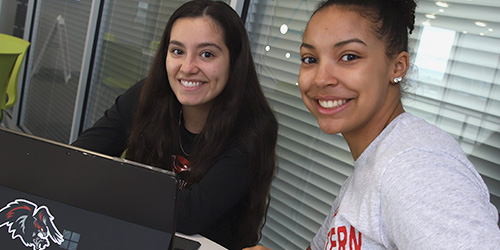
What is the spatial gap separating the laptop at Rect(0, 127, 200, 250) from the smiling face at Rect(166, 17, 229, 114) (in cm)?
76

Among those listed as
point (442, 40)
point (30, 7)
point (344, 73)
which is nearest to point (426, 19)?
point (442, 40)

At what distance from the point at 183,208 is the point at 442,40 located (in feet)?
3.36

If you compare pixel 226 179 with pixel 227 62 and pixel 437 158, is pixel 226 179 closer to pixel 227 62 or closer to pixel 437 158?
pixel 227 62

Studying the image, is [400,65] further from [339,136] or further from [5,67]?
[5,67]

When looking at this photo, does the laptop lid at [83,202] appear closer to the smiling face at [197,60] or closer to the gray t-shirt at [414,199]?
the gray t-shirt at [414,199]

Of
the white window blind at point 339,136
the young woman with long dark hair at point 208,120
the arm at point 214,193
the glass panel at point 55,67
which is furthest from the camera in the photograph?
the glass panel at point 55,67

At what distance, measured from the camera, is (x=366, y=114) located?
0.93 m

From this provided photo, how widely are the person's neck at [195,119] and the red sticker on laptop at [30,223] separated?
0.86 metres

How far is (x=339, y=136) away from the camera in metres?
1.86

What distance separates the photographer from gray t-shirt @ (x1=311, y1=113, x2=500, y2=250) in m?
0.61

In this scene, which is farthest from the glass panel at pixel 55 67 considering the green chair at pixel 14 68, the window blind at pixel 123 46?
the green chair at pixel 14 68

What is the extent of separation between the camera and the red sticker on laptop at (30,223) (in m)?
0.85

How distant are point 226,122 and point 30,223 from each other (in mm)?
837

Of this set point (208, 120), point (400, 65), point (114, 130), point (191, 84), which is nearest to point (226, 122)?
point (208, 120)
